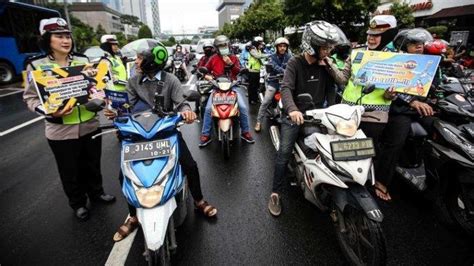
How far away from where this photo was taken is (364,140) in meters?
2.52

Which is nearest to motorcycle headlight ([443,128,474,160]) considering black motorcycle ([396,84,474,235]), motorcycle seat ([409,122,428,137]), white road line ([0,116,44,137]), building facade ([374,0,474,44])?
black motorcycle ([396,84,474,235])

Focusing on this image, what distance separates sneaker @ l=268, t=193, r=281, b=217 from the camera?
334 cm

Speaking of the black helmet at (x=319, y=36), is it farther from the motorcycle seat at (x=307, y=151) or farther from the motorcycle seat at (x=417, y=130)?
the motorcycle seat at (x=417, y=130)

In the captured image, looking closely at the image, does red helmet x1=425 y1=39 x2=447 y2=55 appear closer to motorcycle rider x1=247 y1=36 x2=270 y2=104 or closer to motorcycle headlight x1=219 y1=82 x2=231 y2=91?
motorcycle headlight x1=219 y1=82 x2=231 y2=91

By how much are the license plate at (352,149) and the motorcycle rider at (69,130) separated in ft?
8.41

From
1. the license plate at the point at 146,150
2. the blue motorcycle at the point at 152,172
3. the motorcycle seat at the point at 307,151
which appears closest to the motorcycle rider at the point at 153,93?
the blue motorcycle at the point at 152,172

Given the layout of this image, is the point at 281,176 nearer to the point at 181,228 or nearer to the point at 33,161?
the point at 181,228

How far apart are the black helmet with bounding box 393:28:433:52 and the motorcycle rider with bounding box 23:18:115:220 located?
11.8ft

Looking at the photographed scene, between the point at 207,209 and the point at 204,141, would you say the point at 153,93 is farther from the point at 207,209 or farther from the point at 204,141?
the point at 204,141

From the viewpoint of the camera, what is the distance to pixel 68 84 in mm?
2918

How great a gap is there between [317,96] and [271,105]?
3728mm

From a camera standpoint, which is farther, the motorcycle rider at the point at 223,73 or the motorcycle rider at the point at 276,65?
the motorcycle rider at the point at 276,65

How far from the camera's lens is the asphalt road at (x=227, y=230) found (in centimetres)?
272

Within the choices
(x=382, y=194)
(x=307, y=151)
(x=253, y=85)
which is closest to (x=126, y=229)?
(x=307, y=151)
